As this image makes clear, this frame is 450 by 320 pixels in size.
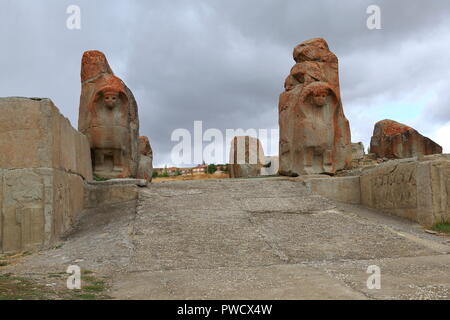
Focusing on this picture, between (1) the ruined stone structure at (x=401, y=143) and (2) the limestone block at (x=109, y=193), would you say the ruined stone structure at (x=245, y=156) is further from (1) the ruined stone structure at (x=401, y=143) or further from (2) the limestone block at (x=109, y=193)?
(2) the limestone block at (x=109, y=193)

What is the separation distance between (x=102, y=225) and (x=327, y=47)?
6622 millimetres

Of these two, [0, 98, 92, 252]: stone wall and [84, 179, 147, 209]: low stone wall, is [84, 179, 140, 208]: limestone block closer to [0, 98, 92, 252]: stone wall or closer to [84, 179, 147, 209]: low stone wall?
[84, 179, 147, 209]: low stone wall

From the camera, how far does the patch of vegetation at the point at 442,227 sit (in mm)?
6545

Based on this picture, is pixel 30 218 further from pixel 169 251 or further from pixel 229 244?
pixel 229 244

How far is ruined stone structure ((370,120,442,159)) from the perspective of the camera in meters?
16.8

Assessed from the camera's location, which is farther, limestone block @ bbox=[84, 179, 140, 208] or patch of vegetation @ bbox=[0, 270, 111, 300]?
limestone block @ bbox=[84, 179, 140, 208]

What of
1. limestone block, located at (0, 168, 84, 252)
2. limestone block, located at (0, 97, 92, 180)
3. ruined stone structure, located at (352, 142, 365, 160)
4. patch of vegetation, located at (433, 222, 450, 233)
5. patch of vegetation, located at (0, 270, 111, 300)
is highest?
ruined stone structure, located at (352, 142, 365, 160)

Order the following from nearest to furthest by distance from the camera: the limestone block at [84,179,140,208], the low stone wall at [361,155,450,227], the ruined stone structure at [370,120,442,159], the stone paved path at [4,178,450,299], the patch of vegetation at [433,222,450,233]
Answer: the stone paved path at [4,178,450,299] → the patch of vegetation at [433,222,450,233] → the low stone wall at [361,155,450,227] → the limestone block at [84,179,140,208] → the ruined stone structure at [370,120,442,159]

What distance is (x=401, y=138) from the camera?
17.0m

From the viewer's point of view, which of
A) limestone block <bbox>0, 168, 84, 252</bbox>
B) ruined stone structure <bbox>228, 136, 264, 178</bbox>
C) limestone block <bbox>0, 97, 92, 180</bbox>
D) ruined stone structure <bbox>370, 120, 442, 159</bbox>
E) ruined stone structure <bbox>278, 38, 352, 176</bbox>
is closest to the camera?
limestone block <bbox>0, 168, 84, 252</bbox>

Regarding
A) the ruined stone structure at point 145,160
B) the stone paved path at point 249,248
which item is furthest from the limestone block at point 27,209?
the ruined stone structure at point 145,160

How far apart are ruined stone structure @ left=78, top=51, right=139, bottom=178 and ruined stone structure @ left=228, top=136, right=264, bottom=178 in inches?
348

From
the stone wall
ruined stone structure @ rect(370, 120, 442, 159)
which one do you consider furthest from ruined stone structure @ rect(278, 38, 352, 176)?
ruined stone structure @ rect(370, 120, 442, 159)

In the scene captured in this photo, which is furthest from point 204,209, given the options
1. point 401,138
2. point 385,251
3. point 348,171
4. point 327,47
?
point 401,138
